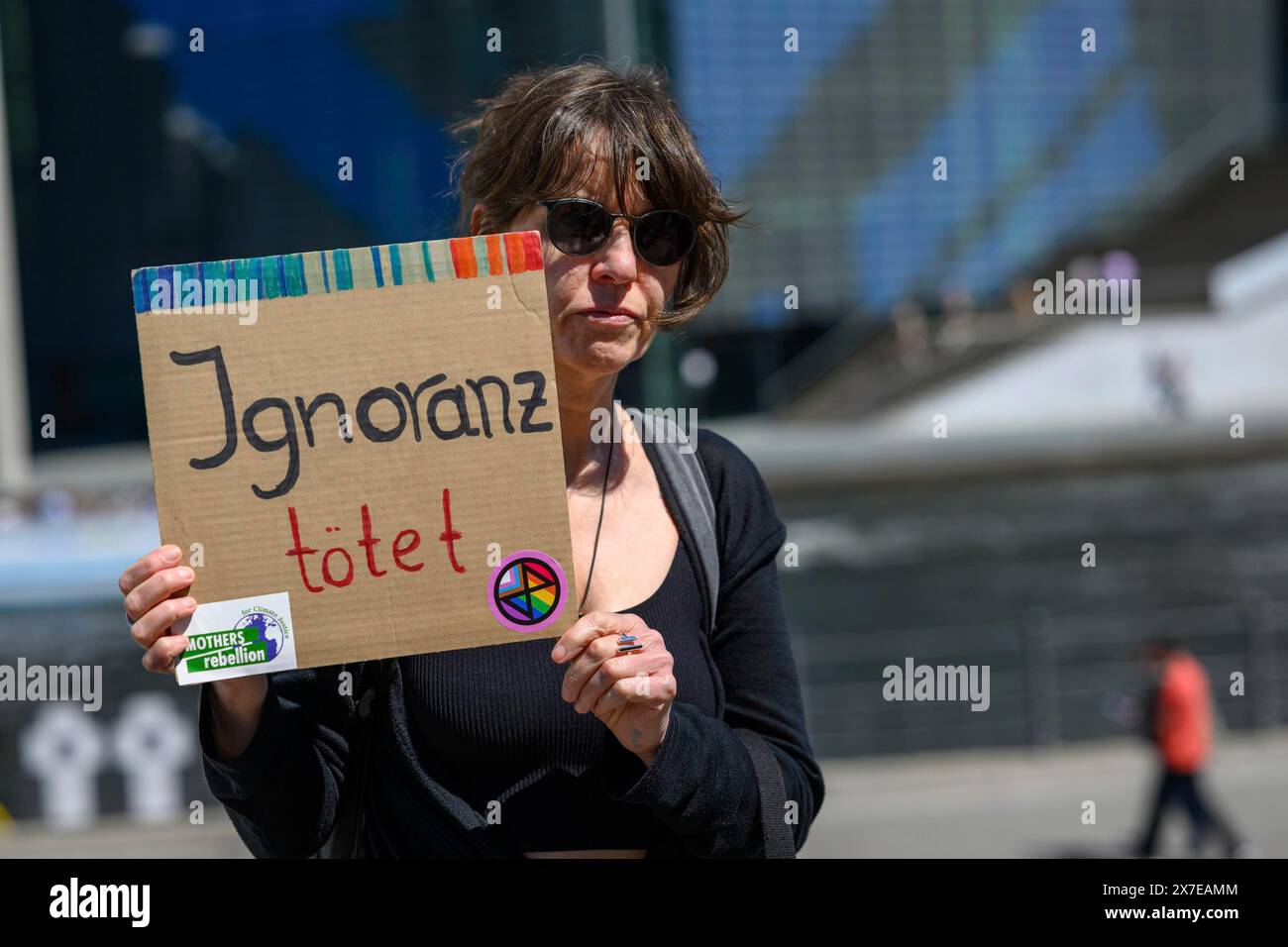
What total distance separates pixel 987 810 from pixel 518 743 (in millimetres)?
6173

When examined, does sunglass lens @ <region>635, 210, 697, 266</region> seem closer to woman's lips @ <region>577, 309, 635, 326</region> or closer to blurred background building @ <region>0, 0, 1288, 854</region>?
woman's lips @ <region>577, 309, 635, 326</region>

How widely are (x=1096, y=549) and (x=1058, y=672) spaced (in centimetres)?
799

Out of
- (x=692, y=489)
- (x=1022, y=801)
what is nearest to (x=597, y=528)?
(x=692, y=489)

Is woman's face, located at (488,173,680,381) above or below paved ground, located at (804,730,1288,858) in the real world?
above

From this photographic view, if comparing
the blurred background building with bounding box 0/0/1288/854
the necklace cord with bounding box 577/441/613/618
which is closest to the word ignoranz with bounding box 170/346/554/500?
Answer: the necklace cord with bounding box 577/441/613/618

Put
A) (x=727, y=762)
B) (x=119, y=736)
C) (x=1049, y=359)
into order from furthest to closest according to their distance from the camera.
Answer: (x=1049, y=359) → (x=119, y=736) → (x=727, y=762)

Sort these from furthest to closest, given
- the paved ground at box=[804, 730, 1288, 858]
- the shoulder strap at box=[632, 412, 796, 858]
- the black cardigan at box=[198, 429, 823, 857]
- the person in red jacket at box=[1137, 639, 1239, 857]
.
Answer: the paved ground at box=[804, 730, 1288, 858] < the person in red jacket at box=[1137, 639, 1239, 857] < the shoulder strap at box=[632, 412, 796, 858] < the black cardigan at box=[198, 429, 823, 857]

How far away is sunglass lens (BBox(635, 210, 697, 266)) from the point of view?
1908 mm

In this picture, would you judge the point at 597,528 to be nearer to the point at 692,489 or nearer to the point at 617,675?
the point at 692,489

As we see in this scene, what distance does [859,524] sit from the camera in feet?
68.7

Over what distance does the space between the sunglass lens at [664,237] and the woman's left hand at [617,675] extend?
0.55m
